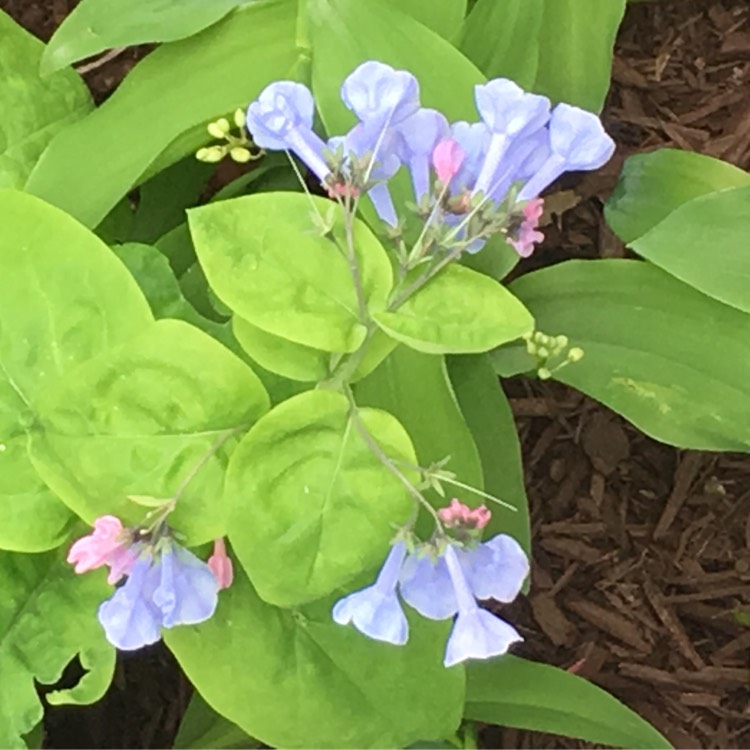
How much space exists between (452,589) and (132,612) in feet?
0.55

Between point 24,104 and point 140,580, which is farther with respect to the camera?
point 24,104

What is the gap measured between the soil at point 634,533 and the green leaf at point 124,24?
0.26 m

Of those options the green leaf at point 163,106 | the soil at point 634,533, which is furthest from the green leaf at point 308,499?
the soil at point 634,533

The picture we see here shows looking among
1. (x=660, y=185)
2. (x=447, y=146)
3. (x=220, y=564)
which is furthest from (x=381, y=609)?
(x=660, y=185)

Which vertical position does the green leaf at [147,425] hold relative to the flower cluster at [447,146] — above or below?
below

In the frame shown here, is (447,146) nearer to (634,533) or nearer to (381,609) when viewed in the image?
(381,609)

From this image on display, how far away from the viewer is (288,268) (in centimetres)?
69

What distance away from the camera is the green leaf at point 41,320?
0.74 metres

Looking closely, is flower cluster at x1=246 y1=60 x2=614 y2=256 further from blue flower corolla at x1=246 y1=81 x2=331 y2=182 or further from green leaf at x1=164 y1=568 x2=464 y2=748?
green leaf at x1=164 y1=568 x2=464 y2=748

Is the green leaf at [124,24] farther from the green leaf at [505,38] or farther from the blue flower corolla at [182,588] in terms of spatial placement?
the blue flower corolla at [182,588]

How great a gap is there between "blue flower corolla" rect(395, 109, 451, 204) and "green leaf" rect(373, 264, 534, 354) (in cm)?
5

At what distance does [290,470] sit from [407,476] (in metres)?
0.07

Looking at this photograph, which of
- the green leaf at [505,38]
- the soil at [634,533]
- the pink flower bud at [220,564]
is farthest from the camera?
the soil at [634,533]

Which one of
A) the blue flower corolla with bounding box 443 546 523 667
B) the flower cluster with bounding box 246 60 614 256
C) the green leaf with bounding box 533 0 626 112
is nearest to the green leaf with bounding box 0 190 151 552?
the flower cluster with bounding box 246 60 614 256
